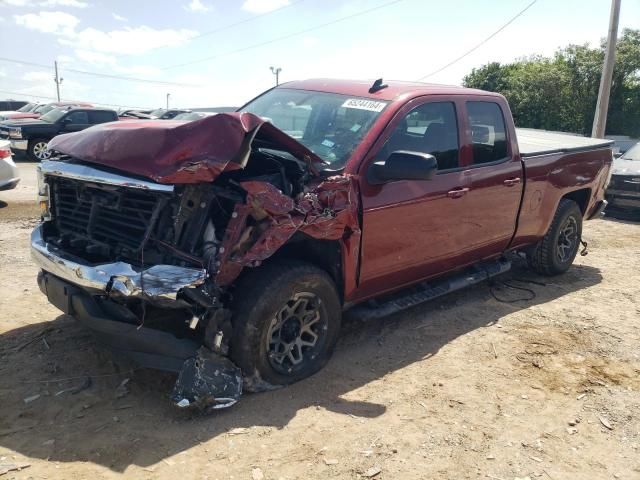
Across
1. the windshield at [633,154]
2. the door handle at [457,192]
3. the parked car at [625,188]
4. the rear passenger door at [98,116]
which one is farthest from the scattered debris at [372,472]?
the rear passenger door at [98,116]

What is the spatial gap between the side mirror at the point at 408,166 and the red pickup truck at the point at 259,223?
10mm

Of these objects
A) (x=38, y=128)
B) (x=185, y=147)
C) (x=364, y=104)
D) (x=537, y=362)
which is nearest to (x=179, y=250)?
(x=185, y=147)

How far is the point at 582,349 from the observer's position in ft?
15.4

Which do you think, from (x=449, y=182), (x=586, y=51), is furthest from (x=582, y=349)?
(x=586, y=51)

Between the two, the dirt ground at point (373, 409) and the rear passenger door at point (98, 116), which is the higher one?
the rear passenger door at point (98, 116)

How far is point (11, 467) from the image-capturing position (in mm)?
2867

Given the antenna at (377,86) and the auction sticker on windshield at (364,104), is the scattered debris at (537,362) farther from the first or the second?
the antenna at (377,86)

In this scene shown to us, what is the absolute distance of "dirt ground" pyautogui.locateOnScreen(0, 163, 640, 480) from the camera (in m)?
3.05

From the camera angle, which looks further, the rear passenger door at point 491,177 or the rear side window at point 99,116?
the rear side window at point 99,116

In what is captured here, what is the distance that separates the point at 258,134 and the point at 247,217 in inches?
22.0

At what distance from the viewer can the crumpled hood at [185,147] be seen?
3.28m

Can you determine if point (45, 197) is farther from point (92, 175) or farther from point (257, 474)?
point (257, 474)

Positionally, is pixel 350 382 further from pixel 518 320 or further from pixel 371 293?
pixel 518 320

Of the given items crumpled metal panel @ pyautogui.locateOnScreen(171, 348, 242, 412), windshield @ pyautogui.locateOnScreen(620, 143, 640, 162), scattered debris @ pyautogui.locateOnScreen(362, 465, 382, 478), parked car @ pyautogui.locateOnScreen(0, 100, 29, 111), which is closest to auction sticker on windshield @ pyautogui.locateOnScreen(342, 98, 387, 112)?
crumpled metal panel @ pyautogui.locateOnScreen(171, 348, 242, 412)
